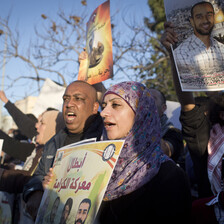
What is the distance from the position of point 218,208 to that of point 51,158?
4.03 feet

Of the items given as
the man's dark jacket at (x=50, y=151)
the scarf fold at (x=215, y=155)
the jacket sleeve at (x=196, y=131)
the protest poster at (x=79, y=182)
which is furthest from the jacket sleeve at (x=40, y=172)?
the scarf fold at (x=215, y=155)

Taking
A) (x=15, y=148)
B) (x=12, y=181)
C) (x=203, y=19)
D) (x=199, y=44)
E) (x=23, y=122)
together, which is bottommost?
(x=12, y=181)

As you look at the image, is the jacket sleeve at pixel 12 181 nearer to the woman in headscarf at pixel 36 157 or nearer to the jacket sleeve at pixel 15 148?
the woman in headscarf at pixel 36 157

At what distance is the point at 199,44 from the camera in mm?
1856

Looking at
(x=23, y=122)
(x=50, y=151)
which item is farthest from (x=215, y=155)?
(x=23, y=122)

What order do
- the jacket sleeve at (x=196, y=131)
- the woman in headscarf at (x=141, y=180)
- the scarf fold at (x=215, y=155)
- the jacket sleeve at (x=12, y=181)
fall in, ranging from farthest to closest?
1. the jacket sleeve at (x=12, y=181)
2. the jacket sleeve at (x=196, y=131)
3. the scarf fold at (x=215, y=155)
4. the woman in headscarf at (x=141, y=180)

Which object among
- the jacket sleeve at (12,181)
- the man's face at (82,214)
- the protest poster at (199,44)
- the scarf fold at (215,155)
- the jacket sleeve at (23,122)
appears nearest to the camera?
the man's face at (82,214)

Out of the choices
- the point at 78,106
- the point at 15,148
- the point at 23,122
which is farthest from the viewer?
the point at 23,122

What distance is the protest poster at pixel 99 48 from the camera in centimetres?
255

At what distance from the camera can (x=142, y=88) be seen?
5.95ft

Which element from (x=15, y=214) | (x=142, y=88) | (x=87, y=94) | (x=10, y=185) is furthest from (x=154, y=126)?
(x=15, y=214)

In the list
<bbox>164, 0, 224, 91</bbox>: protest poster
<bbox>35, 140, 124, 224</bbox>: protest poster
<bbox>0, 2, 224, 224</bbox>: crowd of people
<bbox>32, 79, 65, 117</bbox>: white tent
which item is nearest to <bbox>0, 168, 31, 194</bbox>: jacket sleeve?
<bbox>0, 2, 224, 224</bbox>: crowd of people

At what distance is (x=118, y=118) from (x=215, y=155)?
2.79ft

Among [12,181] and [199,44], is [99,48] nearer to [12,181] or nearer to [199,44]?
[199,44]
